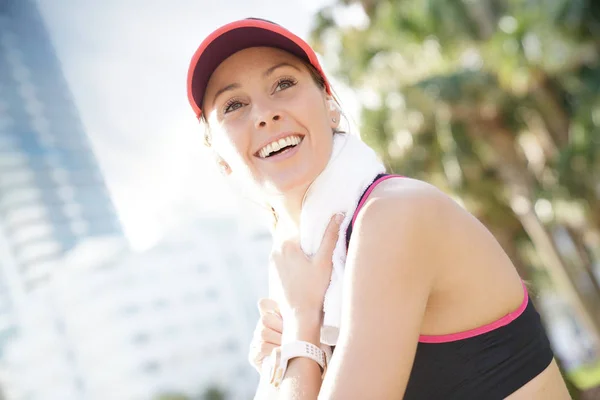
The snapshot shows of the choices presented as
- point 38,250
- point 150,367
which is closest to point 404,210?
point 150,367

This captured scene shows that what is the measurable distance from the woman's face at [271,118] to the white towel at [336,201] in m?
0.07

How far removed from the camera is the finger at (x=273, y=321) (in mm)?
2070

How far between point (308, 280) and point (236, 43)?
709 millimetres

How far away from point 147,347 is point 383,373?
100085 mm

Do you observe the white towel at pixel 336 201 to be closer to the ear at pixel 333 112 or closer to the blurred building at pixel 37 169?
the ear at pixel 333 112

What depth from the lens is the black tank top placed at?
1.56m

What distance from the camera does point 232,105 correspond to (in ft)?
6.53

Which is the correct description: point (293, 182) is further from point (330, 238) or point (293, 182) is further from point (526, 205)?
point (526, 205)

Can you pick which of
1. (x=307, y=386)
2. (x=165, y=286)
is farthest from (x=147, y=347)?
(x=307, y=386)

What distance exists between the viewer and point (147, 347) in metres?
97.0

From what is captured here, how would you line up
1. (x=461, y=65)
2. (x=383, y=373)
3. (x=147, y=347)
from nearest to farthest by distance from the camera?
(x=383, y=373) < (x=461, y=65) < (x=147, y=347)

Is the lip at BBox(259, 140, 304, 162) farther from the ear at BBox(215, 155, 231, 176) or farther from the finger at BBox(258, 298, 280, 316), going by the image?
the finger at BBox(258, 298, 280, 316)

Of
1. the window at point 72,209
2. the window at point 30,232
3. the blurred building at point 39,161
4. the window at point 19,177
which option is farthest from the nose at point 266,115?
the window at point 72,209

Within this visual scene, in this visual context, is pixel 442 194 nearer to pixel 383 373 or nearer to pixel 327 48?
pixel 383 373
